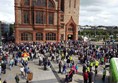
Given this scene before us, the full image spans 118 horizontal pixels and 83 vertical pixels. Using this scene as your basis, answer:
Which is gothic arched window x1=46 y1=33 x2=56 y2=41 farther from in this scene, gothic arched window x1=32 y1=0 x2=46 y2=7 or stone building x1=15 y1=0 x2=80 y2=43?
gothic arched window x1=32 y1=0 x2=46 y2=7

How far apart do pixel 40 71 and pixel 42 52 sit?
1116 cm

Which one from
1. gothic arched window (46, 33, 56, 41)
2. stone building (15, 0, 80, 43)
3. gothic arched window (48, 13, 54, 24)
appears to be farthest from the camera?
gothic arched window (46, 33, 56, 41)

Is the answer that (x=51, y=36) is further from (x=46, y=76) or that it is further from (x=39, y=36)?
Result: (x=46, y=76)

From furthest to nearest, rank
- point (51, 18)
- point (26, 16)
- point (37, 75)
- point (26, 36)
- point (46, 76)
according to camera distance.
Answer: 1. point (51, 18)
2. point (26, 36)
3. point (26, 16)
4. point (37, 75)
5. point (46, 76)

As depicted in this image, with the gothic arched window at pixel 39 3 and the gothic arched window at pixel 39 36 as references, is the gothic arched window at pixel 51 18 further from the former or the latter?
the gothic arched window at pixel 39 36

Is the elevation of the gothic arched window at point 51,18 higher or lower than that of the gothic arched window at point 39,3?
lower

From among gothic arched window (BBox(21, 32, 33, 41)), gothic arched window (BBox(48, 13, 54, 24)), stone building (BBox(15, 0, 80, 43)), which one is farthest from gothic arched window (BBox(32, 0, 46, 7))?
gothic arched window (BBox(21, 32, 33, 41))

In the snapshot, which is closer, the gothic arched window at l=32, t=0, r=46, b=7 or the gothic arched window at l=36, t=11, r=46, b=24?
the gothic arched window at l=32, t=0, r=46, b=7

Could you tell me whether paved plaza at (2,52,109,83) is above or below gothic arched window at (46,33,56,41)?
below

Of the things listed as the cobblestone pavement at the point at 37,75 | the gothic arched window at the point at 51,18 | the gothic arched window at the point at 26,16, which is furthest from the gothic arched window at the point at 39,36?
the cobblestone pavement at the point at 37,75

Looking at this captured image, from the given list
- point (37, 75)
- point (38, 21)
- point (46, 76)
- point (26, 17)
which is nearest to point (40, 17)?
point (38, 21)

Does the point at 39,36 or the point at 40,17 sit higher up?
the point at 40,17

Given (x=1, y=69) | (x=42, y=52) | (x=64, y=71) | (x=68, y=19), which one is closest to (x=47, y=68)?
(x=64, y=71)

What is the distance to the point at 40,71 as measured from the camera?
26.4m
